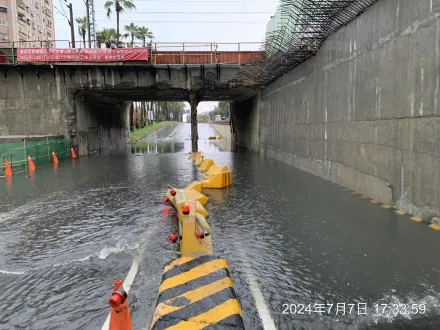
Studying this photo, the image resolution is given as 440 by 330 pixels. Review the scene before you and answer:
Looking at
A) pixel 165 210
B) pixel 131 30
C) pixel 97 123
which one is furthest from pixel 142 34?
pixel 165 210

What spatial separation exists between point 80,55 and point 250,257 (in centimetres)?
2285

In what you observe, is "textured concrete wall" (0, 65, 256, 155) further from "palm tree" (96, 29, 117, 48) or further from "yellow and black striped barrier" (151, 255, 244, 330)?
"palm tree" (96, 29, 117, 48)

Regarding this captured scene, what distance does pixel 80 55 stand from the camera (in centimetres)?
2477

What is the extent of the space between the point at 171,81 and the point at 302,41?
13.2 m

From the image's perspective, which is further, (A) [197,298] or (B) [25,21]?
(B) [25,21]

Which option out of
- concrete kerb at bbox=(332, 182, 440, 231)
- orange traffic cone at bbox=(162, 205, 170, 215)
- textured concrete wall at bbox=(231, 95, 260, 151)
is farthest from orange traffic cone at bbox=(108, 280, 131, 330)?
textured concrete wall at bbox=(231, 95, 260, 151)

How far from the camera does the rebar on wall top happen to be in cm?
1200

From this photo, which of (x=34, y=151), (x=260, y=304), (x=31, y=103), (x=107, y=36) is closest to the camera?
(x=260, y=304)

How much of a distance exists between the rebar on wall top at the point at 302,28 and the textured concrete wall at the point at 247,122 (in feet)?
27.8

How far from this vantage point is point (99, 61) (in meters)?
24.9

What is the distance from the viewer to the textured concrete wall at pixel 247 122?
30.0 metres

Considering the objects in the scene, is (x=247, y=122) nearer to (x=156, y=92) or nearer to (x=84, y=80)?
(x=156, y=92)

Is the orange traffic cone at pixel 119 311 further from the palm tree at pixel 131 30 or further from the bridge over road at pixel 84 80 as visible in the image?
the palm tree at pixel 131 30

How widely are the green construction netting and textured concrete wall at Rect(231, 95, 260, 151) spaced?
Answer: 47.2 ft
